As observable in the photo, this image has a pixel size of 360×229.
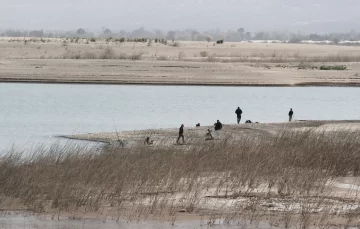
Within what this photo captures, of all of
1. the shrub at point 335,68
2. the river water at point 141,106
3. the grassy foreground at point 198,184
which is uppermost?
the grassy foreground at point 198,184

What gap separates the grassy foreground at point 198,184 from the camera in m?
15.0

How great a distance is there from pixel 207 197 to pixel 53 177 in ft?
8.81

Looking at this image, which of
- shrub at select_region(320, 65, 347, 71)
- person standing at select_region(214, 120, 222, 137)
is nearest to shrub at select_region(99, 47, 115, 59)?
shrub at select_region(320, 65, 347, 71)

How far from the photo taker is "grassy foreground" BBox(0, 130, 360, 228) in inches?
591

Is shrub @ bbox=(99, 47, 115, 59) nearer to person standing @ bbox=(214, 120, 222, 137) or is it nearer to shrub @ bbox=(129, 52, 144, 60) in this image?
shrub @ bbox=(129, 52, 144, 60)

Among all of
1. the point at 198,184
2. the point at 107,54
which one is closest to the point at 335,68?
the point at 107,54

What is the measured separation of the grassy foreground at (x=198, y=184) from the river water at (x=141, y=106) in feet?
23.2

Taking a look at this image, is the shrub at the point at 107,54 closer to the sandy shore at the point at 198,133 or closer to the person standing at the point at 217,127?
the sandy shore at the point at 198,133

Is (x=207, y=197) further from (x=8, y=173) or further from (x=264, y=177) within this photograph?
(x=8, y=173)

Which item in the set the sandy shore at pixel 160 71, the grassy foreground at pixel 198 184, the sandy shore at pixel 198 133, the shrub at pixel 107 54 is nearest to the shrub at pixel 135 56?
the sandy shore at pixel 160 71

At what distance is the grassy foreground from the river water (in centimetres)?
708

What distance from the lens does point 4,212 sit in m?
15.0

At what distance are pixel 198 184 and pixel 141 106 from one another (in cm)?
2301

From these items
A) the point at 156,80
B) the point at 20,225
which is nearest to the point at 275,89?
the point at 156,80
